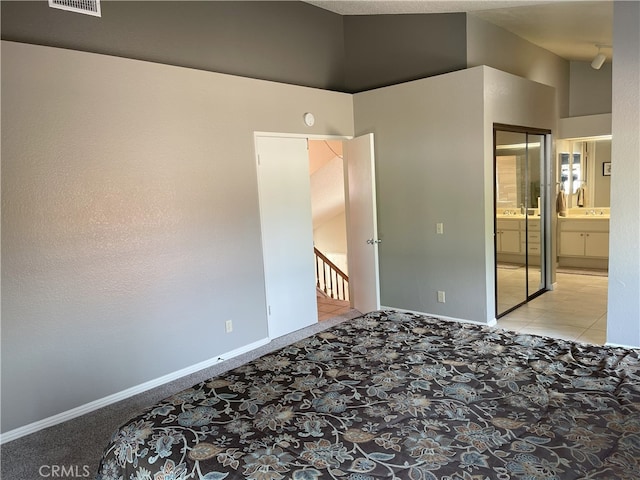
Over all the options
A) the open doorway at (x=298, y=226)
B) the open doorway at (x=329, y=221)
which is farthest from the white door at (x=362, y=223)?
the open doorway at (x=329, y=221)

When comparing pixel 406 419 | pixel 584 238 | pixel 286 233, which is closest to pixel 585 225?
pixel 584 238

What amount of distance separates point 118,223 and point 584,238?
6.62 meters

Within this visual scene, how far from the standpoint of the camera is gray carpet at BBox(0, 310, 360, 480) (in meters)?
2.59

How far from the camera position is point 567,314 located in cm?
500

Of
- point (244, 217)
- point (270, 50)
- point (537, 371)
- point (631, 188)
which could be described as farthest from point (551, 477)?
point (270, 50)

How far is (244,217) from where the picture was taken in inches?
168

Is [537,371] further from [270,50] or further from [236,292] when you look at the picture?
[270,50]

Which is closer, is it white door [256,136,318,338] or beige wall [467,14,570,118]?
white door [256,136,318,338]

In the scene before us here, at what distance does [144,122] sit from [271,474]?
2929 millimetres

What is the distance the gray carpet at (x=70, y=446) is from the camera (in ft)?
8.48

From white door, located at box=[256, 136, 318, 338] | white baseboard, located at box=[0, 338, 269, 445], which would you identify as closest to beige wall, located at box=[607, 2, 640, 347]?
white door, located at box=[256, 136, 318, 338]

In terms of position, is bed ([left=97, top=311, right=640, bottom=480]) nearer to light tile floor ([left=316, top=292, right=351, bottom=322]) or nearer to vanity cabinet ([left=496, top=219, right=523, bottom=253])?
vanity cabinet ([left=496, top=219, right=523, bottom=253])

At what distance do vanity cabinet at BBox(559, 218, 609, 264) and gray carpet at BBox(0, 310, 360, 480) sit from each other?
6.19m

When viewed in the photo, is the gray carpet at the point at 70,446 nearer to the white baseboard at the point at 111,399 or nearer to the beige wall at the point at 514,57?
the white baseboard at the point at 111,399
